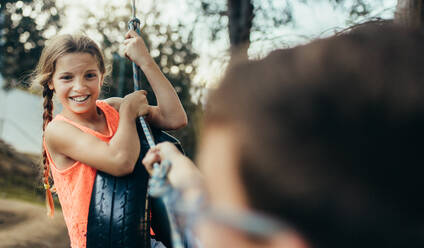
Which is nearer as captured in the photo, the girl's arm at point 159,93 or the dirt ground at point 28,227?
the girl's arm at point 159,93

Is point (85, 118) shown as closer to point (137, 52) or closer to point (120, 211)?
point (137, 52)

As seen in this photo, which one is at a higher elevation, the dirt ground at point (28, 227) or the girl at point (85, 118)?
the girl at point (85, 118)

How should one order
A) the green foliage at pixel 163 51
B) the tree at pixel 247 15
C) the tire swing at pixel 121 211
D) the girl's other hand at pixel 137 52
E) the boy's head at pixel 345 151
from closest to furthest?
the boy's head at pixel 345 151
the tire swing at pixel 121 211
the girl's other hand at pixel 137 52
the tree at pixel 247 15
the green foliage at pixel 163 51

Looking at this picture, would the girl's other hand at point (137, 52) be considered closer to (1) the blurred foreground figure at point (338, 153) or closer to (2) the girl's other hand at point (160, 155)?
(2) the girl's other hand at point (160, 155)

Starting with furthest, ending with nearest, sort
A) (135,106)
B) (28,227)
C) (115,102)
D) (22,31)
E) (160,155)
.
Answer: (22,31) → (28,227) → (115,102) → (135,106) → (160,155)

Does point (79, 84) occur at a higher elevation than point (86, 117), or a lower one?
higher

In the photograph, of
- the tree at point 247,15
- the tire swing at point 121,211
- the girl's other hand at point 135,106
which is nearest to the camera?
the tire swing at point 121,211

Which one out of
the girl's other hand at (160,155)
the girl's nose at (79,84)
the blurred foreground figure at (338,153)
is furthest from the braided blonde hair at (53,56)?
the blurred foreground figure at (338,153)

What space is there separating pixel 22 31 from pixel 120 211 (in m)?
11.3

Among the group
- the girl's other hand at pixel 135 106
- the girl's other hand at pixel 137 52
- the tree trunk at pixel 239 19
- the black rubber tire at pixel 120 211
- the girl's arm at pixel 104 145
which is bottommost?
the black rubber tire at pixel 120 211

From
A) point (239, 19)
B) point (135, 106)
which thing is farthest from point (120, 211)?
point (239, 19)

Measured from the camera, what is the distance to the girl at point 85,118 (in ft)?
5.13

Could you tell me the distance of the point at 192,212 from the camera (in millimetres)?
606

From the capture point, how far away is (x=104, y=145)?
1.56 m
